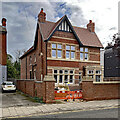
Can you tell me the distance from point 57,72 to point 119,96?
8.34m

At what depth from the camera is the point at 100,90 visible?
14000mm

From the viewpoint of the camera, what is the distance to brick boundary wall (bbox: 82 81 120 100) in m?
13.4

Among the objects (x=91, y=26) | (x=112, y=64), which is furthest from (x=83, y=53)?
(x=112, y=64)

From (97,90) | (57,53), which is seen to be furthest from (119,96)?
(57,53)

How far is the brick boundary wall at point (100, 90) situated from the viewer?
13406 mm

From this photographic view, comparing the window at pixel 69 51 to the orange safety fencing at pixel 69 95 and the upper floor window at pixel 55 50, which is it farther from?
the orange safety fencing at pixel 69 95

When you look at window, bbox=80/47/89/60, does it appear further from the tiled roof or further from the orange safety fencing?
the orange safety fencing

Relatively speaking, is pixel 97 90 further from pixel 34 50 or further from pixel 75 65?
pixel 34 50

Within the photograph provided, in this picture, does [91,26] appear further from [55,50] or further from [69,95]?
[69,95]

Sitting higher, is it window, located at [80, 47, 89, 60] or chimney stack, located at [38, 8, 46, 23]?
chimney stack, located at [38, 8, 46, 23]

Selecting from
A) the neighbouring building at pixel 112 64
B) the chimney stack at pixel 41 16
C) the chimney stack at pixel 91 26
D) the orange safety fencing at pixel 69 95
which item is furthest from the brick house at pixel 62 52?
the neighbouring building at pixel 112 64

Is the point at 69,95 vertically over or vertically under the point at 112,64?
under

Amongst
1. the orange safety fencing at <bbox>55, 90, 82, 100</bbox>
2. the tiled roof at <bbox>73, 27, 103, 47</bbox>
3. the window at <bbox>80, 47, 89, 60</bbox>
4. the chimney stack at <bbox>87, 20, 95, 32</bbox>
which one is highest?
the chimney stack at <bbox>87, 20, 95, 32</bbox>

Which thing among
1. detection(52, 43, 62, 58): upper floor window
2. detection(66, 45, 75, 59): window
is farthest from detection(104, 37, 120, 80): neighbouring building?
detection(52, 43, 62, 58): upper floor window
